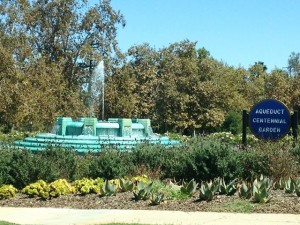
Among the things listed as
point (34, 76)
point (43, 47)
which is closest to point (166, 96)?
point (43, 47)

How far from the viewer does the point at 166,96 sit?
5412 centimetres

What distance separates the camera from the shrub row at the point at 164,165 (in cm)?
1387

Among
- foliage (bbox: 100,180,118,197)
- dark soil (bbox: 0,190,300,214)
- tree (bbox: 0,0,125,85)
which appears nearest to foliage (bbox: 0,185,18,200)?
dark soil (bbox: 0,190,300,214)

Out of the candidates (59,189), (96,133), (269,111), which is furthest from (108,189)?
(96,133)

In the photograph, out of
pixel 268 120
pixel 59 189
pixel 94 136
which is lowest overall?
pixel 59 189

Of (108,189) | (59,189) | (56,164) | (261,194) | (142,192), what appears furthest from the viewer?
(56,164)

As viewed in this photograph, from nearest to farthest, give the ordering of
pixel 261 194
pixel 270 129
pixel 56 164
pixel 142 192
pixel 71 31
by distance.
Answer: pixel 261 194
pixel 142 192
pixel 56 164
pixel 270 129
pixel 71 31

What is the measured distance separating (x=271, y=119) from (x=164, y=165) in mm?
4427

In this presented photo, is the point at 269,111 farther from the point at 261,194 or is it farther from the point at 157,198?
the point at 157,198

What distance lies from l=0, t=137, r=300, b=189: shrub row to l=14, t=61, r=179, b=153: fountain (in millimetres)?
3803

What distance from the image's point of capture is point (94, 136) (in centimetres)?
2295

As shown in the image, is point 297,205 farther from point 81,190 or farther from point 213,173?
point 81,190

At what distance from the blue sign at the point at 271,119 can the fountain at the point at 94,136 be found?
328cm

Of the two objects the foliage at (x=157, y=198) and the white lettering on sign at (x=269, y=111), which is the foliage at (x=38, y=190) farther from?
the white lettering on sign at (x=269, y=111)
